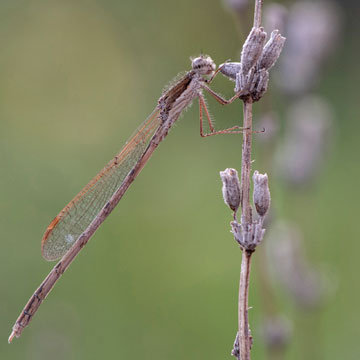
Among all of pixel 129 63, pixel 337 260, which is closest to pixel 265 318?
pixel 337 260

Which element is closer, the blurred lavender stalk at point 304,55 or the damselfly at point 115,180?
the damselfly at point 115,180

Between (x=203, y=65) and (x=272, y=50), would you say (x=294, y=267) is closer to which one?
(x=203, y=65)

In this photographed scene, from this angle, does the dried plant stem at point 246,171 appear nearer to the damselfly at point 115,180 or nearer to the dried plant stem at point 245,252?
the dried plant stem at point 245,252

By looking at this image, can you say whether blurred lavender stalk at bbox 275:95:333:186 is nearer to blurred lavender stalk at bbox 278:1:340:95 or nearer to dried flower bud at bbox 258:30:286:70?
blurred lavender stalk at bbox 278:1:340:95

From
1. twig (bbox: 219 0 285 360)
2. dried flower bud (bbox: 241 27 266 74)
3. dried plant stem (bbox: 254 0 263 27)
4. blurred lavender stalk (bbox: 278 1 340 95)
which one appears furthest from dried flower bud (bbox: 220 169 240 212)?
blurred lavender stalk (bbox: 278 1 340 95)

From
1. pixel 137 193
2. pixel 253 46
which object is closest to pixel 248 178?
pixel 253 46

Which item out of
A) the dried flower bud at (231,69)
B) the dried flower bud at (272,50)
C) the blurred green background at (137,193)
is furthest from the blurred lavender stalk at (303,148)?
the dried flower bud at (272,50)
